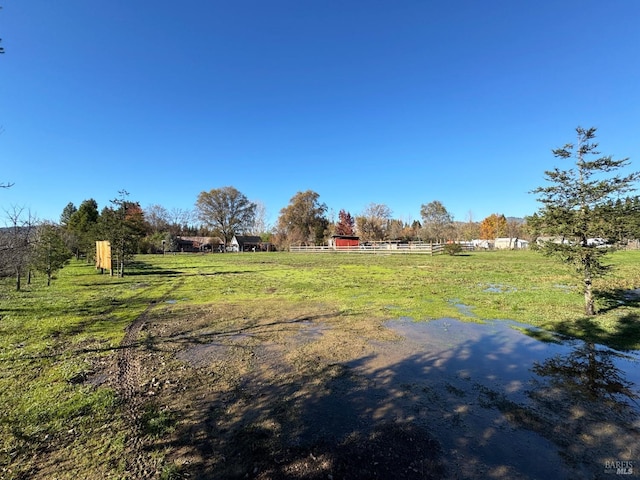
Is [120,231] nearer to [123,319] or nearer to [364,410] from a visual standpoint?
[123,319]

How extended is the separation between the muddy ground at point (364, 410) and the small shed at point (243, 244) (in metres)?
69.9

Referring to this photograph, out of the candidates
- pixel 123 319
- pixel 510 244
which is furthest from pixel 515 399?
pixel 510 244

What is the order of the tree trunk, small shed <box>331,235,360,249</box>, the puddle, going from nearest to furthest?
1. the puddle
2. the tree trunk
3. small shed <box>331,235,360,249</box>

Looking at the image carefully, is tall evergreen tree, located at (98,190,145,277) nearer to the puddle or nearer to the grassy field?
the grassy field

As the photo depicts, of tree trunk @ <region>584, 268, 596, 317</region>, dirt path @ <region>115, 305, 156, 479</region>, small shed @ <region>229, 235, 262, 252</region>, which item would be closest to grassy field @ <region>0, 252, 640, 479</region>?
dirt path @ <region>115, 305, 156, 479</region>

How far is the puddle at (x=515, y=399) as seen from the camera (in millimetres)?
3064

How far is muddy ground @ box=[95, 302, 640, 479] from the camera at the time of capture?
3002mm

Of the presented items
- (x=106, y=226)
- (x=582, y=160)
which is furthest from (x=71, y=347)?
(x=106, y=226)

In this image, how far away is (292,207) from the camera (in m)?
69.1

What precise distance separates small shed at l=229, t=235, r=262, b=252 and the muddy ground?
229ft

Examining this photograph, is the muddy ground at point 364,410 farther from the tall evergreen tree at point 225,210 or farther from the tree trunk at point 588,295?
the tall evergreen tree at point 225,210

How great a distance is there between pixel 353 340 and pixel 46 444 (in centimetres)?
520

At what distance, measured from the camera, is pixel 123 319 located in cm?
A: 875

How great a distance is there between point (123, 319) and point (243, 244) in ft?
225
